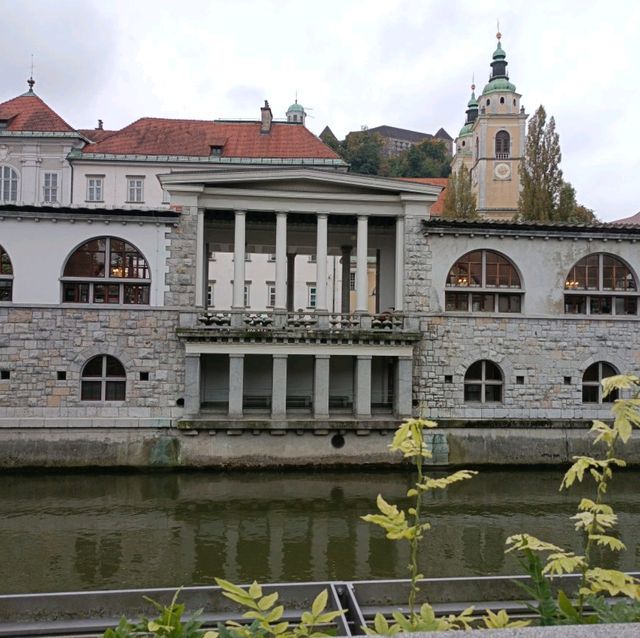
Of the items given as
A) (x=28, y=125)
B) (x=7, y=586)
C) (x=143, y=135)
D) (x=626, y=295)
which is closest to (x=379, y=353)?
(x=626, y=295)

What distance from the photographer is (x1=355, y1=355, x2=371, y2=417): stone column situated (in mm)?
19422

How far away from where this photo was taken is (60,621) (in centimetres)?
614

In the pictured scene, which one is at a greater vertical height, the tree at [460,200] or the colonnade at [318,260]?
the tree at [460,200]

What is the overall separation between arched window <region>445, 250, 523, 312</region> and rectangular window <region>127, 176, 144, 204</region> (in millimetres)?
24949

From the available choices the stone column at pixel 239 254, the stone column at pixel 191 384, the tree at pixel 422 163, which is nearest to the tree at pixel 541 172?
the stone column at pixel 239 254

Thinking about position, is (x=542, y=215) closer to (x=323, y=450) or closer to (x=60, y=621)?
(x=323, y=450)

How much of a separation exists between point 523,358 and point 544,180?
572 inches

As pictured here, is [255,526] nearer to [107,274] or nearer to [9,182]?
[107,274]

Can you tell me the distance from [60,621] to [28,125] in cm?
3954

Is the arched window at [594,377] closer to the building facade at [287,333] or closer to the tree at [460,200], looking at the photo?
the building facade at [287,333]

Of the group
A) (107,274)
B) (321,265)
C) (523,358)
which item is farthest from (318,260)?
(523,358)

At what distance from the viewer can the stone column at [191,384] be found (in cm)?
1875

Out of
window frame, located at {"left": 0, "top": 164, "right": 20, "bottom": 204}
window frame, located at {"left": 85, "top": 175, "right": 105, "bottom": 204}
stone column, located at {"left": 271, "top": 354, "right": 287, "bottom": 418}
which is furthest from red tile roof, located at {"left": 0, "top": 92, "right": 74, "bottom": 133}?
stone column, located at {"left": 271, "top": 354, "right": 287, "bottom": 418}

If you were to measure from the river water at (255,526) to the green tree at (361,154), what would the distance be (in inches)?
2757
